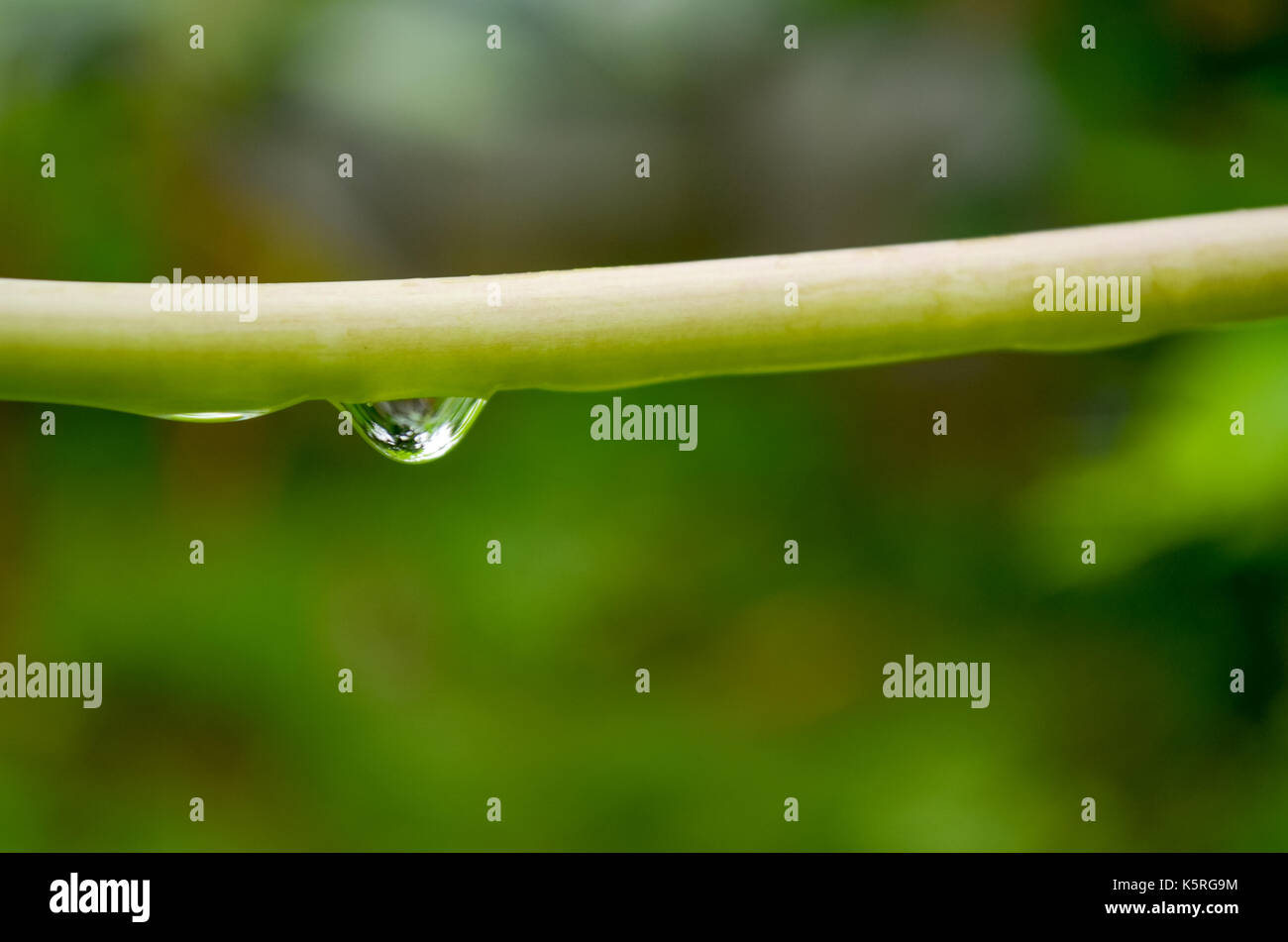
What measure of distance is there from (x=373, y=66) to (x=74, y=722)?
0.72 metres

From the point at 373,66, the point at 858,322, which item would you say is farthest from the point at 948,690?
the point at 858,322

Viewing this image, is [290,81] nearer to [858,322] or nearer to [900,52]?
[900,52]

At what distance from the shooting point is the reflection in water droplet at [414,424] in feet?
1.13

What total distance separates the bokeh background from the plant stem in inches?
37.1

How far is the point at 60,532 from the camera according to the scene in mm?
1249
